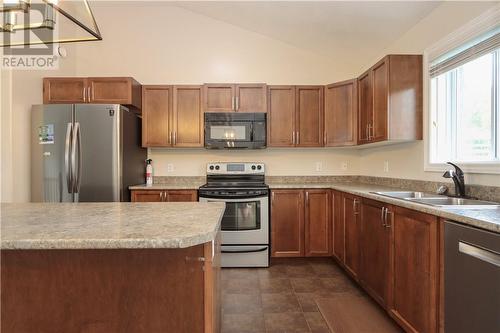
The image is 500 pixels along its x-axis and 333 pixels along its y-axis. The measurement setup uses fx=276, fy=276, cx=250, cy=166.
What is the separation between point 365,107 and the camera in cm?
302

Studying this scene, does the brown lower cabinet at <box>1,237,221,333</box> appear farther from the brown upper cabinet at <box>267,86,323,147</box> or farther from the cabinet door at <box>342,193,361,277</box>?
the brown upper cabinet at <box>267,86,323,147</box>

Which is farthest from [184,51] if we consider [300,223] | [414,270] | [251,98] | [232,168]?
[414,270]

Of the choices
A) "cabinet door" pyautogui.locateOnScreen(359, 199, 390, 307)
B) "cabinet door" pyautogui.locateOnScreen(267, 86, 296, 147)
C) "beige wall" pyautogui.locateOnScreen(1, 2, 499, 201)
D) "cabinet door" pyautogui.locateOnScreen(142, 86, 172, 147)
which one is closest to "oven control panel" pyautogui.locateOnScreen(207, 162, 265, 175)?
"beige wall" pyautogui.locateOnScreen(1, 2, 499, 201)

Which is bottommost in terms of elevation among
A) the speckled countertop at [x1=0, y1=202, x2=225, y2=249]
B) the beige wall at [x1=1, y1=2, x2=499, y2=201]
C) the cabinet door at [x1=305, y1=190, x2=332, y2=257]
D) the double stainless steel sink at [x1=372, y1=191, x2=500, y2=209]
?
the cabinet door at [x1=305, y1=190, x2=332, y2=257]

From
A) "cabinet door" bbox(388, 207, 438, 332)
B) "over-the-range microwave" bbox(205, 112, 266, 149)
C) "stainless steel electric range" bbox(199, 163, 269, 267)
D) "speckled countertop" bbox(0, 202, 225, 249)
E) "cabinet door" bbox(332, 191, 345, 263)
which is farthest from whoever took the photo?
"over-the-range microwave" bbox(205, 112, 266, 149)

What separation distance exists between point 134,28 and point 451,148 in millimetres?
3947

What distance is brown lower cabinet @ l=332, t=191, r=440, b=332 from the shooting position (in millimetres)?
1582

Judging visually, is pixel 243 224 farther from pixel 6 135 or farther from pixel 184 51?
pixel 6 135

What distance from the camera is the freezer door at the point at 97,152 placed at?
2.92 meters

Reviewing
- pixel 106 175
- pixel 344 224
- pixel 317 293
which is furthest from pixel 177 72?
pixel 317 293

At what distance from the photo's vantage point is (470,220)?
1275mm

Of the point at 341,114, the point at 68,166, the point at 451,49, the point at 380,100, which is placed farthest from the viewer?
the point at 341,114

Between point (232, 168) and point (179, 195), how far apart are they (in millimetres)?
804

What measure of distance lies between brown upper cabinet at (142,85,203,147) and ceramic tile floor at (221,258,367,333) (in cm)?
172
